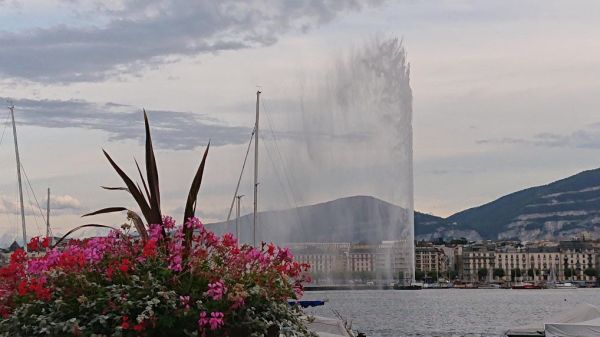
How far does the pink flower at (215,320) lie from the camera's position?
658cm

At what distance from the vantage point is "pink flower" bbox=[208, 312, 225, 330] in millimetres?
6578

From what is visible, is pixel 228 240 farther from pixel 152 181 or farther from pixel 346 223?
pixel 346 223

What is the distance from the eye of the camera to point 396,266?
385 feet

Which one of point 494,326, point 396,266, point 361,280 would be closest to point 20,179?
point 494,326

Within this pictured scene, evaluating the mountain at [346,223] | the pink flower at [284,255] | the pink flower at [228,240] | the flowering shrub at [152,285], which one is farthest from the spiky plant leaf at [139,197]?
the mountain at [346,223]

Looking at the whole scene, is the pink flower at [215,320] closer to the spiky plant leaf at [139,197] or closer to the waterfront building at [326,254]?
the spiky plant leaf at [139,197]

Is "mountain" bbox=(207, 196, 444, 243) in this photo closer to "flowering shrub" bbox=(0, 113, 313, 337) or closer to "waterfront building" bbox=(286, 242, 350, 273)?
"waterfront building" bbox=(286, 242, 350, 273)

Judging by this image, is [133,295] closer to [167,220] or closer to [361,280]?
[167,220]

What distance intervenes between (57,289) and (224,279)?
1.11m

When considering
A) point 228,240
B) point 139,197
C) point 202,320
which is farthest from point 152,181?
point 202,320

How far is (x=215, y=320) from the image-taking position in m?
6.58

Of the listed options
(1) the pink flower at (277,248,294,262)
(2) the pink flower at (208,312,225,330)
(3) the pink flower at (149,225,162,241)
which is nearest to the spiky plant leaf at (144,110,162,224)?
(3) the pink flower at (149,225,162,241)

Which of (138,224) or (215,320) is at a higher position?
(138,224)

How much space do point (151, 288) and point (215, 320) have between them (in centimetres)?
50
